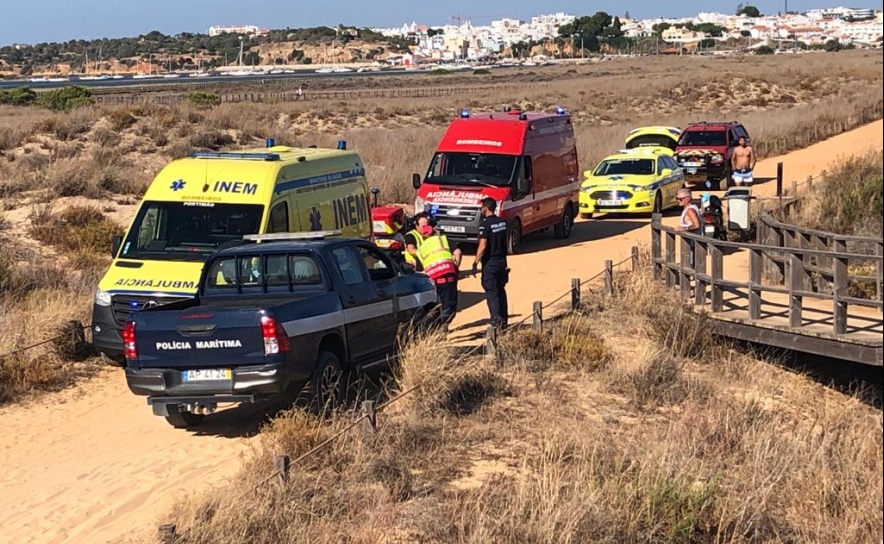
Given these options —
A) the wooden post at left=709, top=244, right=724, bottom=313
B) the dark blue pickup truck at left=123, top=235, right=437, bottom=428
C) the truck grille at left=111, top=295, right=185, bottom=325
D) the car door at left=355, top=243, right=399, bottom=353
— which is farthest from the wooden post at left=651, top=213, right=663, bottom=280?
the truck grille at left=111, top=295, right=185, bottom=325

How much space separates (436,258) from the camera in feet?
46.2

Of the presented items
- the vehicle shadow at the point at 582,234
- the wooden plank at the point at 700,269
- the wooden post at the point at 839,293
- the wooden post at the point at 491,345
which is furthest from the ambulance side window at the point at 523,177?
the wooden post at the point at 839,293

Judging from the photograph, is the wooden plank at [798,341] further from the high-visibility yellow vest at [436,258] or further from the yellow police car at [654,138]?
the yellow police car at [654,138]

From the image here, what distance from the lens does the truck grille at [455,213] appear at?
20359mm

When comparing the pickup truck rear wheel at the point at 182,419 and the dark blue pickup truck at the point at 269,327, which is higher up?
the dark blue pickup truck at the point at 269,327

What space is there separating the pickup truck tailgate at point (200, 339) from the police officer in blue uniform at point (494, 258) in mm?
4232

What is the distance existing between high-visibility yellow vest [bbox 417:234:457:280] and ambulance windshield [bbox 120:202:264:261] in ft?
7.00

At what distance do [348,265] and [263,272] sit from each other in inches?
35.8

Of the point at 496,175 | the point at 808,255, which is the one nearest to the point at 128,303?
the point at 808,255

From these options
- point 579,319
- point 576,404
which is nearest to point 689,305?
point 579,319

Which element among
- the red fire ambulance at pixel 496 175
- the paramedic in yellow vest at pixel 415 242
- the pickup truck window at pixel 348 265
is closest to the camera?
the pickup truck window at pixel 348 265

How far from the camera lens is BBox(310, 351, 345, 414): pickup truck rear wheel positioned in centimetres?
1041

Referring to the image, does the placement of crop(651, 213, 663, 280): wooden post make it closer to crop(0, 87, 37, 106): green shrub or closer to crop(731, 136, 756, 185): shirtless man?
crop(731, 136, 756, 185): shirtless man

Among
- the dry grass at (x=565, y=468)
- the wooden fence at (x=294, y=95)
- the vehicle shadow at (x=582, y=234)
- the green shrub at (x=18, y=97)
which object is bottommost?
the vehicle shadow at (x=582, y=234)
